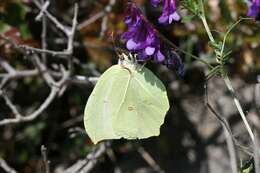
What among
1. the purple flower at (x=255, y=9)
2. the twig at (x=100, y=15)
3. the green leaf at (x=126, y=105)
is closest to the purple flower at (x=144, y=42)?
the green leaf at (x=126, y=105)

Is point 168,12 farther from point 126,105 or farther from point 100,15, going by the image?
point 100,15

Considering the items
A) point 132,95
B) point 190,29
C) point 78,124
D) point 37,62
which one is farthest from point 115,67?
point 78,124

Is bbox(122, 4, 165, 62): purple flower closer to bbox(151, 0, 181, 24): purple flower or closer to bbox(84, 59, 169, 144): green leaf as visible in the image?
bbox(151, 0, 181, 24): purple flower

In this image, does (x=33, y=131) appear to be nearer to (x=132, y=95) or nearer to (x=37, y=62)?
(x=37, y=62)

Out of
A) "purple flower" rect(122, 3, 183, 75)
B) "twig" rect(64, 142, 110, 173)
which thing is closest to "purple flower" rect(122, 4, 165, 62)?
"purple flower" rect(122, 3, 183, 75)

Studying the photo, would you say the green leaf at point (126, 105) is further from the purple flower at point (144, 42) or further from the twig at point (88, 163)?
the twig at point (88, 163)

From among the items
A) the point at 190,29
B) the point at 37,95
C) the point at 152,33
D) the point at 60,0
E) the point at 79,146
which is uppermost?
the point at 152,33
